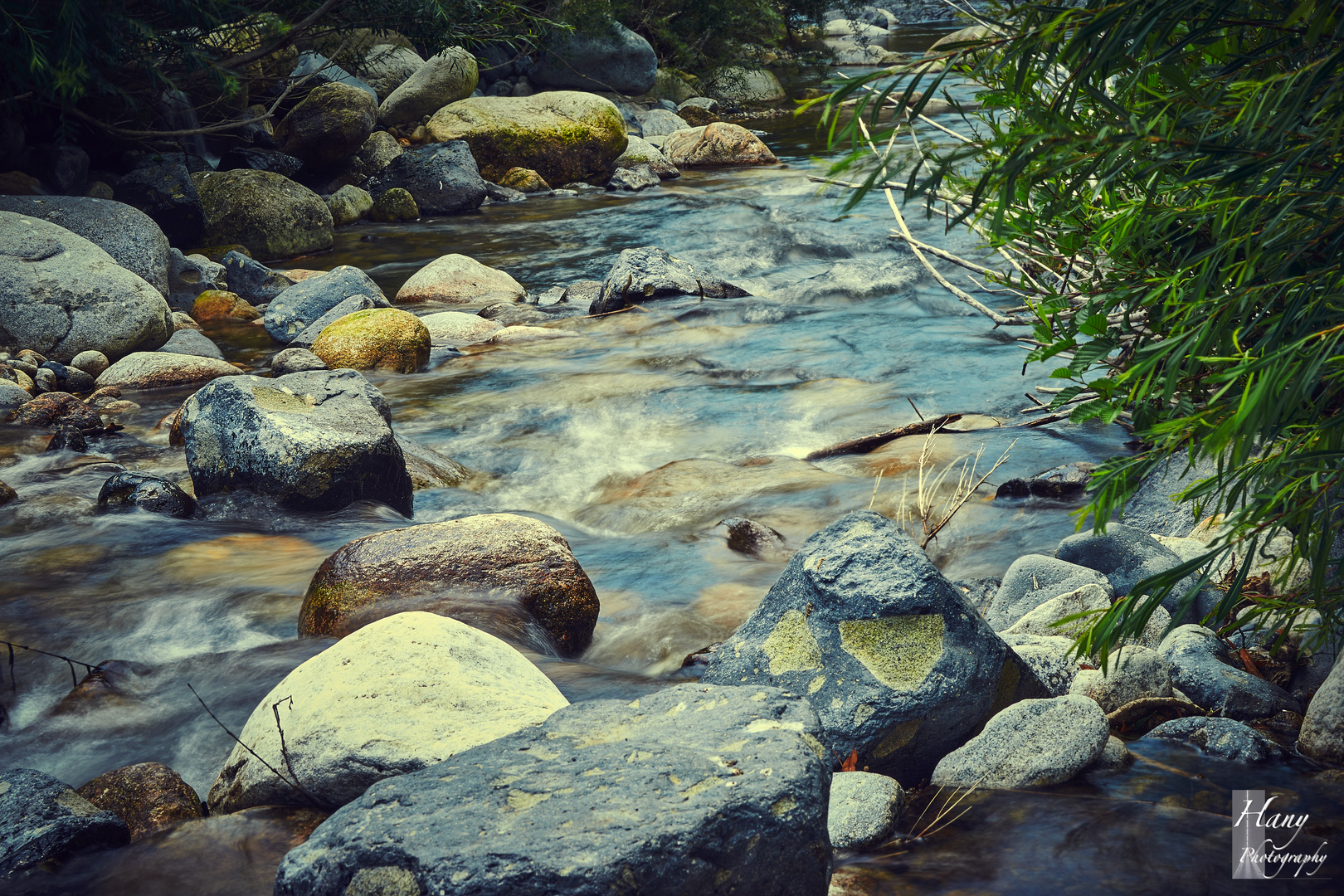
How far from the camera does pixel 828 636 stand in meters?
3.38

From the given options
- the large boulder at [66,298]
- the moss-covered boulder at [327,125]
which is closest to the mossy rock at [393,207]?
the moss-covered boulder at [327,125]

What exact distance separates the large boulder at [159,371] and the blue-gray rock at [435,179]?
8.17 m

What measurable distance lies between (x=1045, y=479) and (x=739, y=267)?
796cm

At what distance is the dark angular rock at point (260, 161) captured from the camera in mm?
16031

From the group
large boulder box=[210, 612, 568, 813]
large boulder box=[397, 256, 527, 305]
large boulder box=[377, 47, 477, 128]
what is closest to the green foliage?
large boulder box=[210, 612, 568, 813]

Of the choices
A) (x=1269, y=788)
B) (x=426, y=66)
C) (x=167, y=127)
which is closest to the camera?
(x=1269, y=788)

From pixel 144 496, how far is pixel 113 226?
A: 6.17m

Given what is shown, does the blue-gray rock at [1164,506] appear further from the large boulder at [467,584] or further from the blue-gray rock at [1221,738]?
the large boulder at [467,584]

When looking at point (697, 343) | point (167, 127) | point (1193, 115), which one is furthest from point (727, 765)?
point (167, 127)

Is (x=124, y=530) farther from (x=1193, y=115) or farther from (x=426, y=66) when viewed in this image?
(x=426, y=66)

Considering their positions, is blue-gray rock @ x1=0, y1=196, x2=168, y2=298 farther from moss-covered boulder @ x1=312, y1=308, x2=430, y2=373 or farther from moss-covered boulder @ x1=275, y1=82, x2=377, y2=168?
moss-covered boulder @ x1=275, y1=82, x2=377, y2=168

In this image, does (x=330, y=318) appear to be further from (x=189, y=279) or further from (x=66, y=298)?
(x=189, y=279)

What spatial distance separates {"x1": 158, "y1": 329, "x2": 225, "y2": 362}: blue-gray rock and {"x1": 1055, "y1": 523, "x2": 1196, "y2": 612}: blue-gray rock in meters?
8.25

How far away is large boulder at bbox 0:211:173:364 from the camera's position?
910 cm
